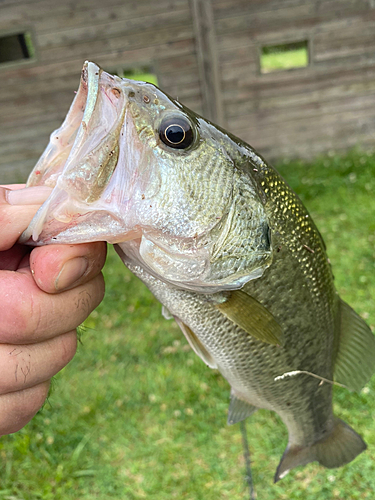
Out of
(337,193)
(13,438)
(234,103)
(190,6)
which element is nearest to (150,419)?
(13,438)

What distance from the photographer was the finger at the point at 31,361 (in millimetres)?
970

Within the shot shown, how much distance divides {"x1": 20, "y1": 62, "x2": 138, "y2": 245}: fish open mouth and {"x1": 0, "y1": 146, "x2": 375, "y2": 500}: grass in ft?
6.62

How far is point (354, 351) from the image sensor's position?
148cm

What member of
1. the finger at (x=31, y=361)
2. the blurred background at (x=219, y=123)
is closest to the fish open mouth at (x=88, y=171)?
the finger at (x=31, y=361)

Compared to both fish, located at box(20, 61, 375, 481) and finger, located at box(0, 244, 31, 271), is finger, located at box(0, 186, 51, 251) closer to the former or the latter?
fish, located at box(20, 61, 375, 481)

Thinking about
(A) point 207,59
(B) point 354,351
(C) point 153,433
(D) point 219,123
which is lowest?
(C) point 153,433

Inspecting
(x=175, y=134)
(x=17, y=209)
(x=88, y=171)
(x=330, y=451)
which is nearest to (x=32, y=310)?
(x=17, y=209)

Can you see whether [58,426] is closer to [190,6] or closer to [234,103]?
[234,103]

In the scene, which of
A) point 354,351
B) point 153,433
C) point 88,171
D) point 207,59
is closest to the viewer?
point 88,171

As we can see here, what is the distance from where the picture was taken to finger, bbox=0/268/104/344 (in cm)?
93

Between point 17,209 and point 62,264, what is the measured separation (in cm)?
16

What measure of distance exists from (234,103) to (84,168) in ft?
16.6

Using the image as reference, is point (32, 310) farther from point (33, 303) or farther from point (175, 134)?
point (175, 134)

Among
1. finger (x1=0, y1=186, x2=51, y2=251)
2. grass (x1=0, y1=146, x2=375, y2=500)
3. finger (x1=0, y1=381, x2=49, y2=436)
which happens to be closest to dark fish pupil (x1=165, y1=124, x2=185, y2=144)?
finger (x1=0, y1=186, x2=51, y2=251)
